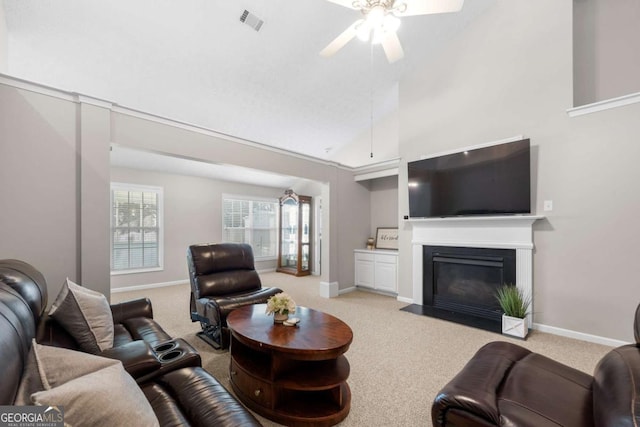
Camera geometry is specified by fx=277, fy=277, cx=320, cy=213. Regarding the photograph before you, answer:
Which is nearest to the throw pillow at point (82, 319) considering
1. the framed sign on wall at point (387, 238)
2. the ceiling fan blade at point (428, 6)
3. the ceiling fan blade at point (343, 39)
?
the ceiling fan blade at point (343, 39)

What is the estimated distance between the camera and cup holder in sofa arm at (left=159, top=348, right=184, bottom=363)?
1.57m

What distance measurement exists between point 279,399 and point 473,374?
1.16 meters

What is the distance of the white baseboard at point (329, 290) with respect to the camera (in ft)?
15.6

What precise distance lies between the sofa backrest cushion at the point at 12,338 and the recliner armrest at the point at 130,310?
1109mm

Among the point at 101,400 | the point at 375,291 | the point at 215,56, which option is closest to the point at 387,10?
the point at 215,56

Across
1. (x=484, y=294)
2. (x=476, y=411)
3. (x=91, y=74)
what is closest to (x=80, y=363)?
(x=476, y=411)

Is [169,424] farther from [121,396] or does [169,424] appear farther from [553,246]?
[553,246]

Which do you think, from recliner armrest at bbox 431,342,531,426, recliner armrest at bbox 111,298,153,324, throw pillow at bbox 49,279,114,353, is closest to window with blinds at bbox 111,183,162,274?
recliner armrest at bbox 111,298,153,324

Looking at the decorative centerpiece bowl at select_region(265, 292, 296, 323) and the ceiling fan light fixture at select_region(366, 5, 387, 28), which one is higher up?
→ the ceiling fan light fixture at select_region(366, 5, 387, 28)

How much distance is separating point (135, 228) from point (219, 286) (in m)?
3.41

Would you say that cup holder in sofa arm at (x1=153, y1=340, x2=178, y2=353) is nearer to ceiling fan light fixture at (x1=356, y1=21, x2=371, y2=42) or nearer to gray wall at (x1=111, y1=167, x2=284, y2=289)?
ceiling fan light fixture at (x1=356, y1=21, x2=371, y2=42)

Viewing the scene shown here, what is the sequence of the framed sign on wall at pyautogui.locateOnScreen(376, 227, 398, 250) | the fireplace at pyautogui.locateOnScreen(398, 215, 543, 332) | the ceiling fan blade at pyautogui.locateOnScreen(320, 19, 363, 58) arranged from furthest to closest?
the framed sign on wall at pyautogui.locateOnScreen(376, 227, 398, 250), the fireplace at pyautogui.locateOnScreen(398, 215, 543, 332), the ceiling fan blade at pyautogui.locateOnScreen(320, 19, 363, 58)

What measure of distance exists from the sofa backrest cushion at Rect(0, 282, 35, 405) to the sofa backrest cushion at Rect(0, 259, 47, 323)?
0.27 ft

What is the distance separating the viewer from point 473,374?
147cm
